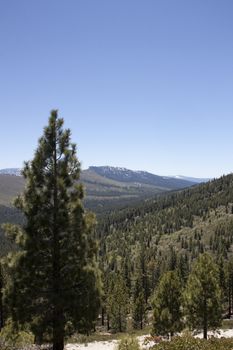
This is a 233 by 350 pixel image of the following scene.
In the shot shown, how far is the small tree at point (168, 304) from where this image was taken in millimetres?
44781

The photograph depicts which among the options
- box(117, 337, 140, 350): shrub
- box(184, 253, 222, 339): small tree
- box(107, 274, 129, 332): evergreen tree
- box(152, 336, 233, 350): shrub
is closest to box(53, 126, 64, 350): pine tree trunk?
box(117, 337, 140, 350): shrub

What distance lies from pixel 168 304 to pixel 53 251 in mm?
28934

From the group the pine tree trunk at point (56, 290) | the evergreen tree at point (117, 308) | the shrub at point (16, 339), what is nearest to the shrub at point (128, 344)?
the pine tree trunk at point (56, 290)

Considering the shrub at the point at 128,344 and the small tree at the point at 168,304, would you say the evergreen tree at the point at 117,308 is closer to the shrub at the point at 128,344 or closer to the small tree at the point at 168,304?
the small tree at the point at 168,304

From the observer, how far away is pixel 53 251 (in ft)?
66.8

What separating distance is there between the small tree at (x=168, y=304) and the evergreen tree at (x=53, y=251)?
26.1 m

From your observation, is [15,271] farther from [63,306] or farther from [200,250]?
[200,250]

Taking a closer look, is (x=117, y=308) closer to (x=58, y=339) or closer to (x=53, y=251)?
(x=58, y=339)

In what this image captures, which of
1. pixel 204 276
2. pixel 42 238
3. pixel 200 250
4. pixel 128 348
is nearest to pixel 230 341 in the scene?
pixel 128 348

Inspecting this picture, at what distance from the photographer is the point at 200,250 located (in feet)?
655

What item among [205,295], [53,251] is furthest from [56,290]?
[205,295]

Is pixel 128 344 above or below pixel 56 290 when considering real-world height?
below

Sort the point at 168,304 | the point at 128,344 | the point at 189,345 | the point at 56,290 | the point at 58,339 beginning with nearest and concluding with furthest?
the point at 189,345 < the point at 58,339 < the point at 56,290 < the point at 128,344 < the point at 168,304

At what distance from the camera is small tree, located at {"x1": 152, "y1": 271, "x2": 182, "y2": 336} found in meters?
44.8
